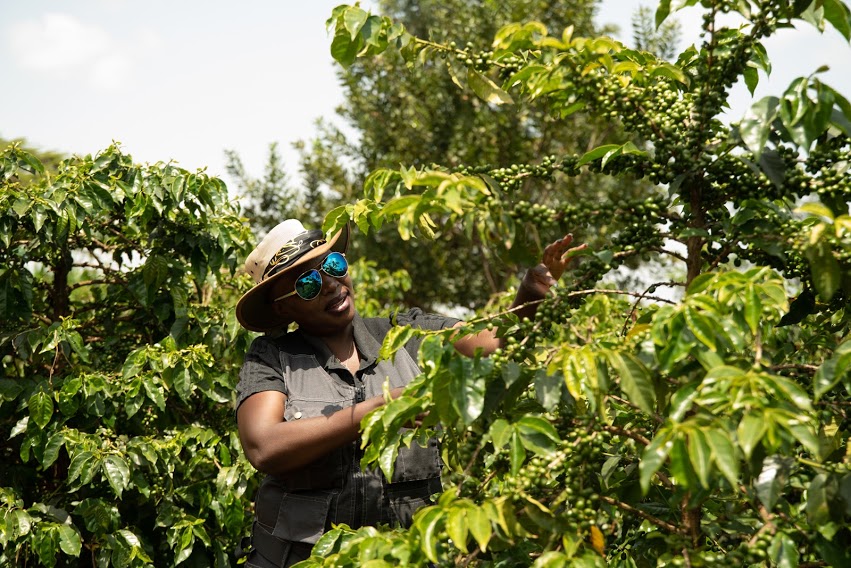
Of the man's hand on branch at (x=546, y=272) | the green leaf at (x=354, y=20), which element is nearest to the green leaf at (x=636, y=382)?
the man's hand on branch at (x=546, y=272)

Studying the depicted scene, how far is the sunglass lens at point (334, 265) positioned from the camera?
9.60ft

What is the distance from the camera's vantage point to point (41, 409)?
11.8 ft

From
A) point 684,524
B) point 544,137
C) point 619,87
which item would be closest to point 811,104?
point 619,87

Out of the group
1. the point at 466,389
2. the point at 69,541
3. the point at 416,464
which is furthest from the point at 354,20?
the point at 69,541

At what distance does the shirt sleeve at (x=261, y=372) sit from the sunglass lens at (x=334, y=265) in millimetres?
301

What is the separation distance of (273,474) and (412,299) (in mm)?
8974

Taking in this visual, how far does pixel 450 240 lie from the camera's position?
11633 mm

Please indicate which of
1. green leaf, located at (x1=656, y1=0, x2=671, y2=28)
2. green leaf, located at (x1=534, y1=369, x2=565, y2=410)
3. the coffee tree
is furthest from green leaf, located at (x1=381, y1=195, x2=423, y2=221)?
green leaf, located at (x1=656, y1=0, x2=671, y2=28)

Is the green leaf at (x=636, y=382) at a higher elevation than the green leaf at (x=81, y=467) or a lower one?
higher

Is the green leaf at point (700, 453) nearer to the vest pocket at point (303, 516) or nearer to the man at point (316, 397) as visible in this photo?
the man at point (316, 397)

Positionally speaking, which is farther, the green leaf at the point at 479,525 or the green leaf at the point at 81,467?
the green leaf at the point at 81,467

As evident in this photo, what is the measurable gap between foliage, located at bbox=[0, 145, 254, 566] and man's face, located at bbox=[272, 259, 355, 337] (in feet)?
3.27

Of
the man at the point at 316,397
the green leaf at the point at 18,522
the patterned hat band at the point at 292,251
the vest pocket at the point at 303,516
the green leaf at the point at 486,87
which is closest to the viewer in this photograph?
the green leaf at the point at 486,87

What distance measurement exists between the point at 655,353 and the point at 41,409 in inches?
107
